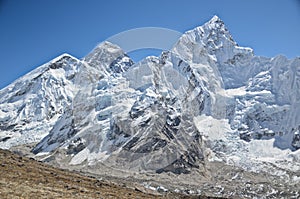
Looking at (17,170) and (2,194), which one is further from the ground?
(17,170)

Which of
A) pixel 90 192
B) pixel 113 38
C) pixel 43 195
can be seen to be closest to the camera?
pixel 43 195

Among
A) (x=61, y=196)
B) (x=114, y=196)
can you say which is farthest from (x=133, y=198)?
(x=61, y=196)

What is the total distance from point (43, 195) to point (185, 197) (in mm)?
22129

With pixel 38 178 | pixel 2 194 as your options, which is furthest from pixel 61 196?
pixel 38 178

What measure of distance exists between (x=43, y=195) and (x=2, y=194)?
2.84 metres

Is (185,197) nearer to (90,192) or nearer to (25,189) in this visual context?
(90,192)

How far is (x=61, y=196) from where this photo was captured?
30.3 metres

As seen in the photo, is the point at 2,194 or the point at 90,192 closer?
the point at 2,194

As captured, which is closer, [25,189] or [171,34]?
[25,189]

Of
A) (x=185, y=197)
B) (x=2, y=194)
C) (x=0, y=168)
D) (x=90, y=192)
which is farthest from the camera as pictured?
(x=185, y=197)

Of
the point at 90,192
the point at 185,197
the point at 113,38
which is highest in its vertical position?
the point at 113,38

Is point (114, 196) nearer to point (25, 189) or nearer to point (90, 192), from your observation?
point (90, 192)

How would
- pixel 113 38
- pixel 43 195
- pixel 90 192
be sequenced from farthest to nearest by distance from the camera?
1. pixel 113 38
2. pixel 90 192
3. pixel 43 195

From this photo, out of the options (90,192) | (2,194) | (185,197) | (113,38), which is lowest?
(2,194)
